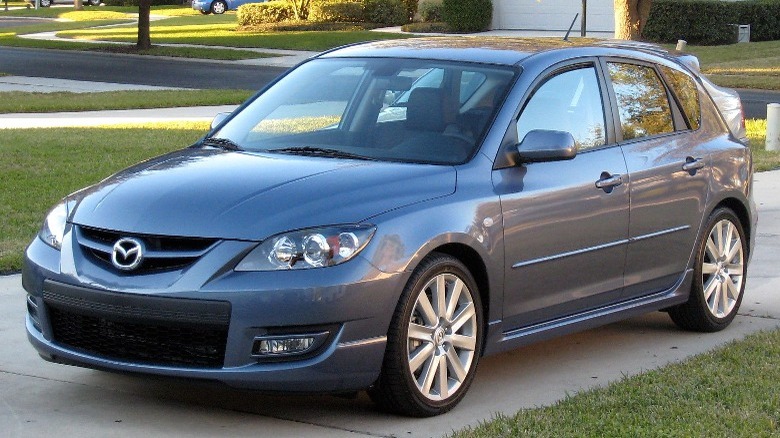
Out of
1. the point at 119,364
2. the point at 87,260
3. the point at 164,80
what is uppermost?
the point at 87,260

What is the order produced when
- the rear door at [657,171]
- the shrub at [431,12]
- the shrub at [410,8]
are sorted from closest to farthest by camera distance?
the rear door at [657,171], the shrub at [431,12], the shrub at [410,8]

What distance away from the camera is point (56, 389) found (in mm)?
6141

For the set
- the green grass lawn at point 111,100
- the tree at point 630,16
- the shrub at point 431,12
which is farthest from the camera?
the shrub at point 431,12

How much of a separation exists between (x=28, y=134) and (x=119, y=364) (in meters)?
11.2

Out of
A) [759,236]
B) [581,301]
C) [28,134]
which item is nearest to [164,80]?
[28,134]

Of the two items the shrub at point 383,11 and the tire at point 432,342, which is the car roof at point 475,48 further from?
the shrub at point 383,11

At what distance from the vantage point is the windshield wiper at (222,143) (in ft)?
21.7

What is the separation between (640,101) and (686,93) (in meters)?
0.54

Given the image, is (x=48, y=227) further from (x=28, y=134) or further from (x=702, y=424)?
(x=28, y=134)

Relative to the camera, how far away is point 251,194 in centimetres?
561

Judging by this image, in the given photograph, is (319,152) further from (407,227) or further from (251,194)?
(407,227)

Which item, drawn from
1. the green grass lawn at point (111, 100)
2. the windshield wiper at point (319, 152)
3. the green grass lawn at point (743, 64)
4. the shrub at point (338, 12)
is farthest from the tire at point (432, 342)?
the shrub at point (338, 12)

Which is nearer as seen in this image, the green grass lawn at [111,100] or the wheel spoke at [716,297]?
the wheel spoke at [716,297]

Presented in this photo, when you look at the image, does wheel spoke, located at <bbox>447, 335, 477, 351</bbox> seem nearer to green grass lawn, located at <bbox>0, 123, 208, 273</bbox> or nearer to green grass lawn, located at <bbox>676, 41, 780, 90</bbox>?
green grass lawn, located at <bbox>0, 123, 208, 273</bbox>
